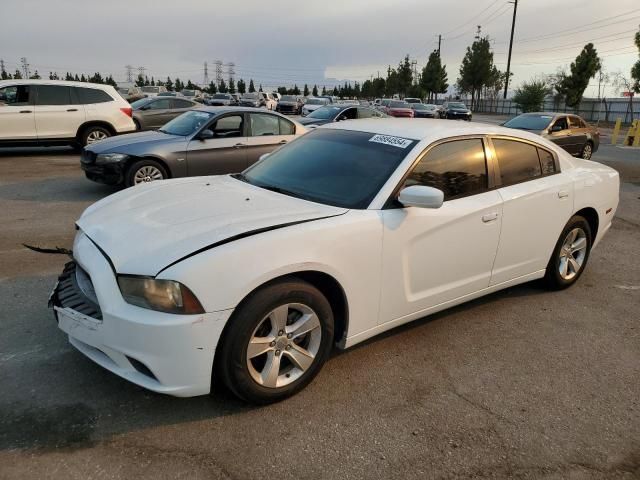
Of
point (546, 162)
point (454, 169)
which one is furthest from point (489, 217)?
point (546, 162)

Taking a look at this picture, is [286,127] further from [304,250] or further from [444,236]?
[304,250]

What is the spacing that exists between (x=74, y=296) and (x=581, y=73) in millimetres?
51128

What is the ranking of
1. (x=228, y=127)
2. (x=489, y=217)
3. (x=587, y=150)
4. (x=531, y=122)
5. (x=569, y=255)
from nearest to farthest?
(x=489, y=217) < (x=569, y=255) < (x=228, y=127) < (x=531, y=122) < (x=587, y=150)

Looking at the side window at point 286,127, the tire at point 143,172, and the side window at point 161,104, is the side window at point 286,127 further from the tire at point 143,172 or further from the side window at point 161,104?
the side window at point 161,104

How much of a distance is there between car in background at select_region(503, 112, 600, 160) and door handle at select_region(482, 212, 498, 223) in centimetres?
1113

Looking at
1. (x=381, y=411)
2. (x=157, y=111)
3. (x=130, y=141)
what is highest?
Result: (x=157, y=111)

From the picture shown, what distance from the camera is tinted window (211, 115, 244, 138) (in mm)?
8555

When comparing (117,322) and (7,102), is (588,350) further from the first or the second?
(7,102)

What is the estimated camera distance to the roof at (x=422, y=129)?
3.76m

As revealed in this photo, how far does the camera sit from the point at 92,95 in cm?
1280

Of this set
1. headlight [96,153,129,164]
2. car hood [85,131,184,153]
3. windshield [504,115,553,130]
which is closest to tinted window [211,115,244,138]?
car hood [85,131,184,153]

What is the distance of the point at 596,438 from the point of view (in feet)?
9.23

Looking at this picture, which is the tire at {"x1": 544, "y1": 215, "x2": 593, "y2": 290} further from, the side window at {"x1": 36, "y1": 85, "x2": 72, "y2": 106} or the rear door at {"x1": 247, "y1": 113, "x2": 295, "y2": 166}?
the side window at {"x1": 36, "y1": 85, "x2": 72, "y2": 106}

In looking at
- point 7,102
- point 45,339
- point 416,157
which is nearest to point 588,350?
point 416,157
